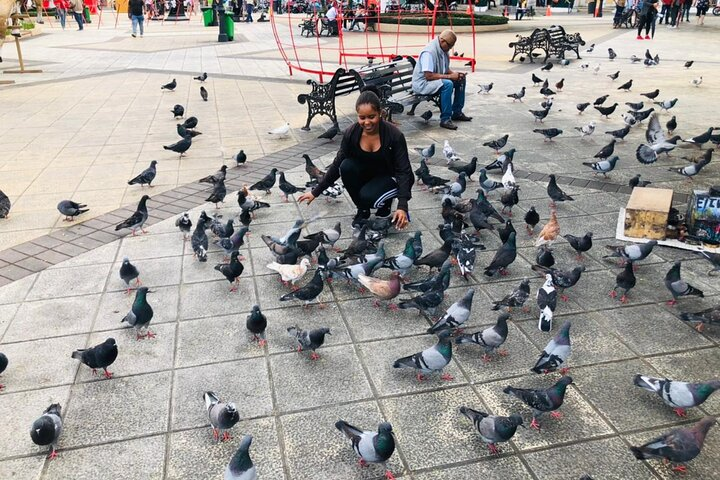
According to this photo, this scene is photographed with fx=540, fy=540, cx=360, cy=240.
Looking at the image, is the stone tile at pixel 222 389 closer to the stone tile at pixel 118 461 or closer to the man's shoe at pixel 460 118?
the stone tile at pixel 118 461

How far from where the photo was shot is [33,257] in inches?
235

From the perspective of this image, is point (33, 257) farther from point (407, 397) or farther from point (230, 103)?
point (230, 103)

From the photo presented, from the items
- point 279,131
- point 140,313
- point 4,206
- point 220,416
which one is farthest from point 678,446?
point 279,131

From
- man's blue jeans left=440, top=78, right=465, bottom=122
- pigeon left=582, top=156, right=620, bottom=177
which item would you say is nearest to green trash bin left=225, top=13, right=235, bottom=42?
man's blue jeans left=440, top=78, right=465, bottom=122

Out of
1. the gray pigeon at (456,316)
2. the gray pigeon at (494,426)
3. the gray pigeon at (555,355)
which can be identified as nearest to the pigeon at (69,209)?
the gray pigeon at (456,316)

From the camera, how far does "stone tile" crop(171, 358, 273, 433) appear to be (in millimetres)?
3740

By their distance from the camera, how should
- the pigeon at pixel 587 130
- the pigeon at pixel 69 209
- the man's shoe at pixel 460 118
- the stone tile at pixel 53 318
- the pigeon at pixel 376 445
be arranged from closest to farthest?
1. the pigeon at pixel 376 445
2. the stone tile at pixel 53 318
3. the pigeon at pixel 69 209
4. the pigeon at pixel 587 130
5. the man's shoe at pixel 460 118

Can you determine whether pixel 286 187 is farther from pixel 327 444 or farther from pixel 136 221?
Answer: pixel 327 444

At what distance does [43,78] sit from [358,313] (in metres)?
16.8

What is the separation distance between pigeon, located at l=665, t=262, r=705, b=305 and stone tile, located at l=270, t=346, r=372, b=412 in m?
2.94

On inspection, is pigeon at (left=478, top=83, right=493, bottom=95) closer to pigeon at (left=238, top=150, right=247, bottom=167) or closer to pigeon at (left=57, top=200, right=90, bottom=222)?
pigeon at (left=238, top=150, right=247, bottom=167)

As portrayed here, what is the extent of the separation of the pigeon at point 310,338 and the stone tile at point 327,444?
1.96 ft

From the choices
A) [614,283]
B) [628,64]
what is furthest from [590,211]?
[628,64]

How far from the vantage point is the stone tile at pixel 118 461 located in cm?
327
